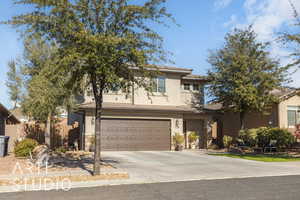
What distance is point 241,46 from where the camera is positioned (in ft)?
72.3

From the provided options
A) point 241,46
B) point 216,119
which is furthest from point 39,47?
point 216,119

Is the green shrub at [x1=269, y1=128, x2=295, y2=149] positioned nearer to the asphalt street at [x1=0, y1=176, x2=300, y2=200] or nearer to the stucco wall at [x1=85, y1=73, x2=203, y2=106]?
the stucco wall at [x1=85, y1=73, x2=203, y2=106]

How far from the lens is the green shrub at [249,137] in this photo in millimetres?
21631

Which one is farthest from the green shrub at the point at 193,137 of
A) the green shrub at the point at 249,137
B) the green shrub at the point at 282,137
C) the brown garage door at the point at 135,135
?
the green shrub at the point at 282,137

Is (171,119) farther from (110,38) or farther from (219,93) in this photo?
(110,38)

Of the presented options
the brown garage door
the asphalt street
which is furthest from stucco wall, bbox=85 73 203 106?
the asphalt street

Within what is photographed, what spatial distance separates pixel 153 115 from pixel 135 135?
206cm

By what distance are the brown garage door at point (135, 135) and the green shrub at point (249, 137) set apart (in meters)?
5.88

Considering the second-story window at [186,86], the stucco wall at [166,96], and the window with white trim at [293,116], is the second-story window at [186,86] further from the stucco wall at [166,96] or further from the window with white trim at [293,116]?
the window with white trim at [293,116]

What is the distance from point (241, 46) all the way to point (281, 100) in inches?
214

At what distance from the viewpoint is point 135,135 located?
67.9ft

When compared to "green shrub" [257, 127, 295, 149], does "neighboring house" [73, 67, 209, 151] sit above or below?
above

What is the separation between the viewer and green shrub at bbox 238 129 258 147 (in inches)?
852

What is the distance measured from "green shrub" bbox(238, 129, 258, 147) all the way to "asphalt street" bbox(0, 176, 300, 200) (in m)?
12.6
